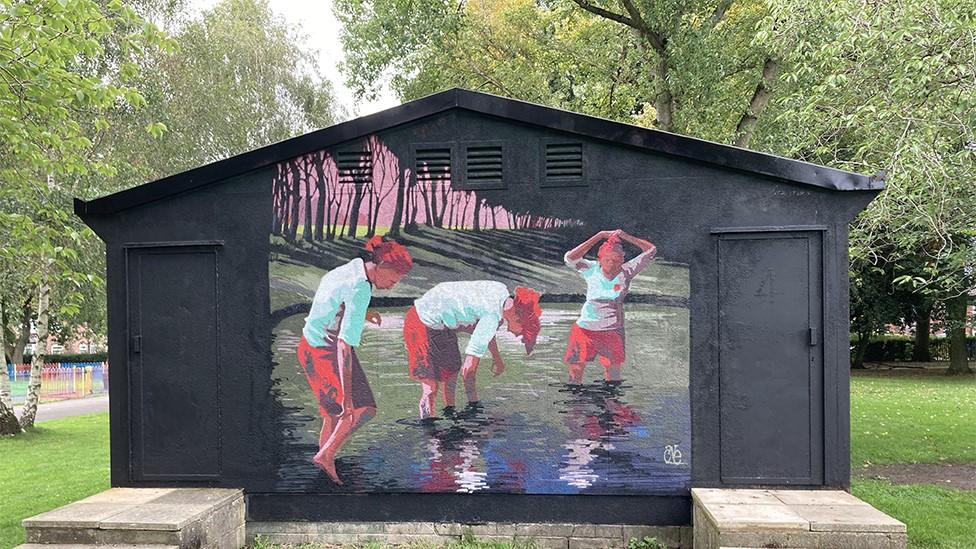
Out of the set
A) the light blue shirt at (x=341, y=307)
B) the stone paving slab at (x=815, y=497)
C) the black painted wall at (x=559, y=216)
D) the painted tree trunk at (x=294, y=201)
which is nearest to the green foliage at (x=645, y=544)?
the black painted wall at (x=559, y=216)

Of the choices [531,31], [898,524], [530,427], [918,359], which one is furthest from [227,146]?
[918,359]

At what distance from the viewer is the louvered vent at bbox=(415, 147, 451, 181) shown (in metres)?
5.23

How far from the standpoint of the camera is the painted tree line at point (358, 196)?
206 inches

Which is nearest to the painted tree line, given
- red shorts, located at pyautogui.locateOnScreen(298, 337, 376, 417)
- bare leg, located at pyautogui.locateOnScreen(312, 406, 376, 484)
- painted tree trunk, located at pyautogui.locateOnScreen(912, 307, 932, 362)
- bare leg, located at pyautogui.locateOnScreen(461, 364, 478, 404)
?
red shorts, located at pyautogui.locateOnScreen(298, 337, 376, 417)

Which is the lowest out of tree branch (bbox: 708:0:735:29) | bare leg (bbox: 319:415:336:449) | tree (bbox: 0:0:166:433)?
bare leg (bbox: 319:415:336:449)

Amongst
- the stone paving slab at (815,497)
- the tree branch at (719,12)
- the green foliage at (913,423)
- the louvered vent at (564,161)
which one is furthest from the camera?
the tree branch at (719,12)

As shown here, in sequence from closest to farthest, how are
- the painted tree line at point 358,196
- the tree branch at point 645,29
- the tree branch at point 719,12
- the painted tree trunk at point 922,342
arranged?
the painted tree line at point 358,196
the tree branch at point 645,29
the tree branch at point 719,12
the painted tree trunk at point 922,342

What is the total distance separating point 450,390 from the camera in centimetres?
511

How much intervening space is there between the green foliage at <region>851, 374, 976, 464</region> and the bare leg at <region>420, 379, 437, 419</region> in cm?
581

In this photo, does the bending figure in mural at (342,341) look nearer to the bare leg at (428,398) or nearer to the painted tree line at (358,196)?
the painted tree line at (358,196)

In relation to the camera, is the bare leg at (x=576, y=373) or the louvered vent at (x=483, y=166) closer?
the bare leg at (x=576, y=373)

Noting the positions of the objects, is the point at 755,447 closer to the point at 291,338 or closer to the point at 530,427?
the point at 530,427

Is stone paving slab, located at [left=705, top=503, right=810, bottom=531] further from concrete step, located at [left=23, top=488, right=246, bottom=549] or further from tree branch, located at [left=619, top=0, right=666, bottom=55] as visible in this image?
tree branch, located at [left=619, top=0, right=666, bottom=55]

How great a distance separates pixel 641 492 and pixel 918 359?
89.9 ft
